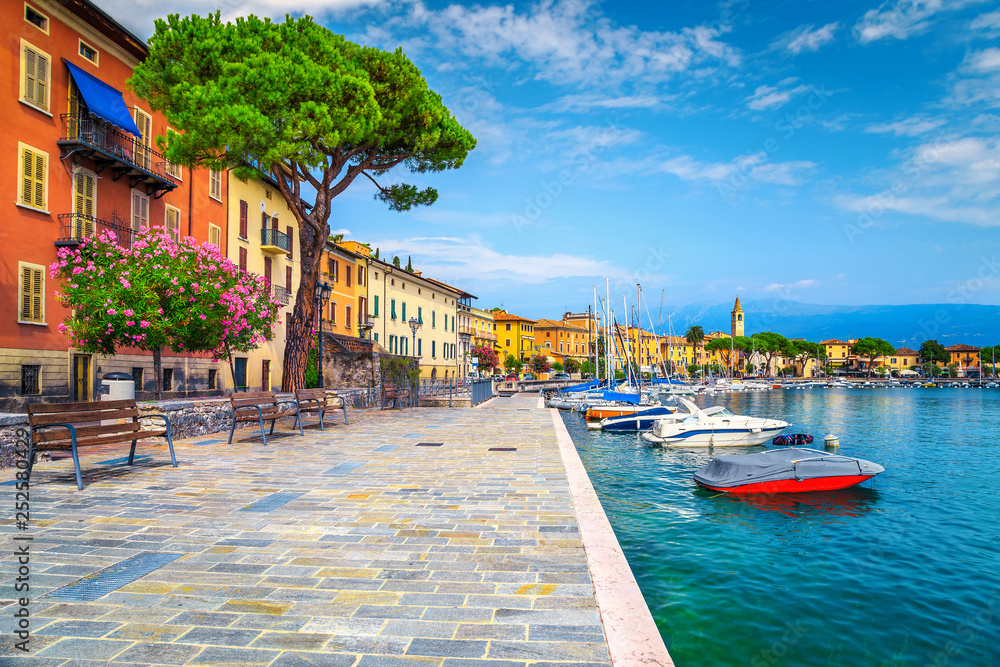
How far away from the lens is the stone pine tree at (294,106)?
53.0 ft

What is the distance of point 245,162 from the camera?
18.2 metres

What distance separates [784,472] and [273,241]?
26.0m

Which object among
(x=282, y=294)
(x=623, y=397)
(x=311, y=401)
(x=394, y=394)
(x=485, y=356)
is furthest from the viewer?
(x=485, y=356)

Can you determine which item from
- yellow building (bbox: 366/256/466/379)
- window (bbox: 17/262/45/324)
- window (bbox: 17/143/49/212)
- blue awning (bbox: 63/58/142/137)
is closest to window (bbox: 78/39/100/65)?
blue awning (bbox: 63/58/142/137)

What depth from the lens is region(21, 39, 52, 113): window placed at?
52.8ft

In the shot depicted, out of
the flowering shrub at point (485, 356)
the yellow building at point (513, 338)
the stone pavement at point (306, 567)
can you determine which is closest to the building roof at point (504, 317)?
the yellow building at point (513, 338)

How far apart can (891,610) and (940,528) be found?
495cm

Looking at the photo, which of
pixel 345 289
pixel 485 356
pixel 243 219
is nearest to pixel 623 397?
pixel 345 289

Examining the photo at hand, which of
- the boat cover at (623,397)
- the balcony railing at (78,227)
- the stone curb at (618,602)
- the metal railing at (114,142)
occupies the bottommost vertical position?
the boat cover at (623,397)

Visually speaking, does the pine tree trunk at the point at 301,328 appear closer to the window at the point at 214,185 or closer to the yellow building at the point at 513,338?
the window at the point at 214,185

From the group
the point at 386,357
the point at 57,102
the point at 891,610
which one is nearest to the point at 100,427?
the point at 891,610

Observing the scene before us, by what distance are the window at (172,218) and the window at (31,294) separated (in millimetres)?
5697

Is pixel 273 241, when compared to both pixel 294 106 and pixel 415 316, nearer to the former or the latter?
pixel 294 106

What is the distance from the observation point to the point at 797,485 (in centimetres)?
1119
